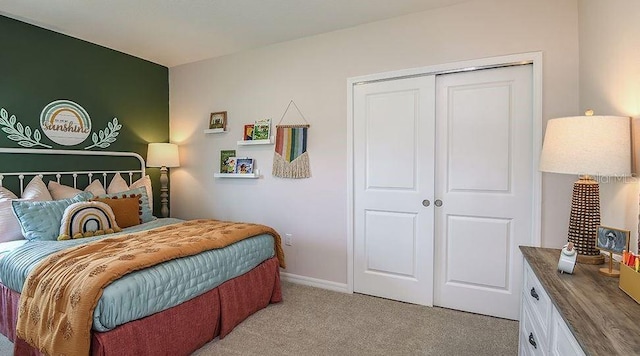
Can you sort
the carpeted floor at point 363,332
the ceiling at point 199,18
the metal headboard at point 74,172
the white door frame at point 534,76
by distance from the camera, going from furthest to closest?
the metal headboard at point 74,172 → the ceiling at point 199,18 → the white door frame at point 534,76 → the carpeted floor at point 363,332

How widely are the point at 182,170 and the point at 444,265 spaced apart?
3139mm

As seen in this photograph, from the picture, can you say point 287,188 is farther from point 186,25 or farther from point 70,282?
point 70,282

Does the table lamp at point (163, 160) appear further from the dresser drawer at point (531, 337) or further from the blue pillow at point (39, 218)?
the dresser drawer at point (531, 337)

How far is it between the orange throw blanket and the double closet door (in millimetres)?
1434

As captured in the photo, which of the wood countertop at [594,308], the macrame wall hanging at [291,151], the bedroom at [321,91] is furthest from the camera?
the macrame wall hanging at [291,151]

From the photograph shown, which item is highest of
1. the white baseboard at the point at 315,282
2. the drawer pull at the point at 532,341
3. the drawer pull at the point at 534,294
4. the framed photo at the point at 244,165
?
the framed photo at the point at 244,165

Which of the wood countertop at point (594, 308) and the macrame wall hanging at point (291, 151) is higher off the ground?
the macrame wall hanging at point (291, 151)

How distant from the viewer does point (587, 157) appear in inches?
54.5

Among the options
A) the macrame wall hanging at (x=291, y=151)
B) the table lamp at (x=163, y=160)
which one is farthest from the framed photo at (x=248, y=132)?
the table lamp at (x=163, y=160)

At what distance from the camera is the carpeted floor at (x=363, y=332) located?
2076 mm

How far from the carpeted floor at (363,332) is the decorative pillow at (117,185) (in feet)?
4.78

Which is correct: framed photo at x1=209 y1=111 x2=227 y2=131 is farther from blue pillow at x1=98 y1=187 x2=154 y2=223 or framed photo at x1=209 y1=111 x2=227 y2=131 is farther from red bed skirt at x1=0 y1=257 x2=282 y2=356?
red bed skirt at x1=0 y1=257 x2=282 y2=356

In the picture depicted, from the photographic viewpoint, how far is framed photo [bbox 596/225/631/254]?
4.17 feet

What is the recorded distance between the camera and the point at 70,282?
1.61 metres
